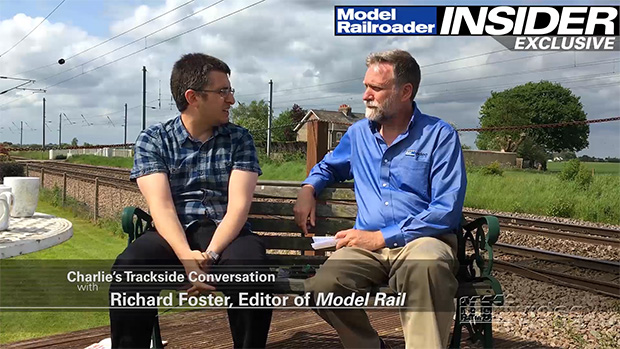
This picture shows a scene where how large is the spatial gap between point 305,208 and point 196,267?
28.3 inches

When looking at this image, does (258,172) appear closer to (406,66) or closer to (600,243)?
(406,66)

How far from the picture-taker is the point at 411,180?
2639 mm

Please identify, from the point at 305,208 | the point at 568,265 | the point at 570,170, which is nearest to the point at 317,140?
the point at 305,208

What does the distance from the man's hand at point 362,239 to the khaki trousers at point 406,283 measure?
0.03m

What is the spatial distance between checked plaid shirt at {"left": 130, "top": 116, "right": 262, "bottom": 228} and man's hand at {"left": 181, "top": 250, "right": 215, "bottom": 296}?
24 cm

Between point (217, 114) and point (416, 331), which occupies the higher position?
point (217, 114)

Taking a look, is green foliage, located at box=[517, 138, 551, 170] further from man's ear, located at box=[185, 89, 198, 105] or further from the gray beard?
man's ear, located at box=[185, 89, 198, 105]

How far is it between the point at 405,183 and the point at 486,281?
0.58 m

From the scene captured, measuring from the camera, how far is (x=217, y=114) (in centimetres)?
268

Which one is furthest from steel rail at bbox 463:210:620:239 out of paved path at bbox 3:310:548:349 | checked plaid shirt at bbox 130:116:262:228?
checked plaid shirt at bbox 130:116:262:228

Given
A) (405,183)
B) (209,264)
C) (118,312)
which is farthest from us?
(405,183)

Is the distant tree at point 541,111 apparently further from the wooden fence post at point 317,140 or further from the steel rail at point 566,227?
the wooden fence post at point 317,140

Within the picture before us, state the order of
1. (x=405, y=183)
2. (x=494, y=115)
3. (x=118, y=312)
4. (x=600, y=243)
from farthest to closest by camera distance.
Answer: (x=494, y=115)
(x=600, y=243)
(x=405, y=183)
(x=118, y=312)

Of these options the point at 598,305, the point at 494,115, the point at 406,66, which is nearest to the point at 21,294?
the point at 406,66
